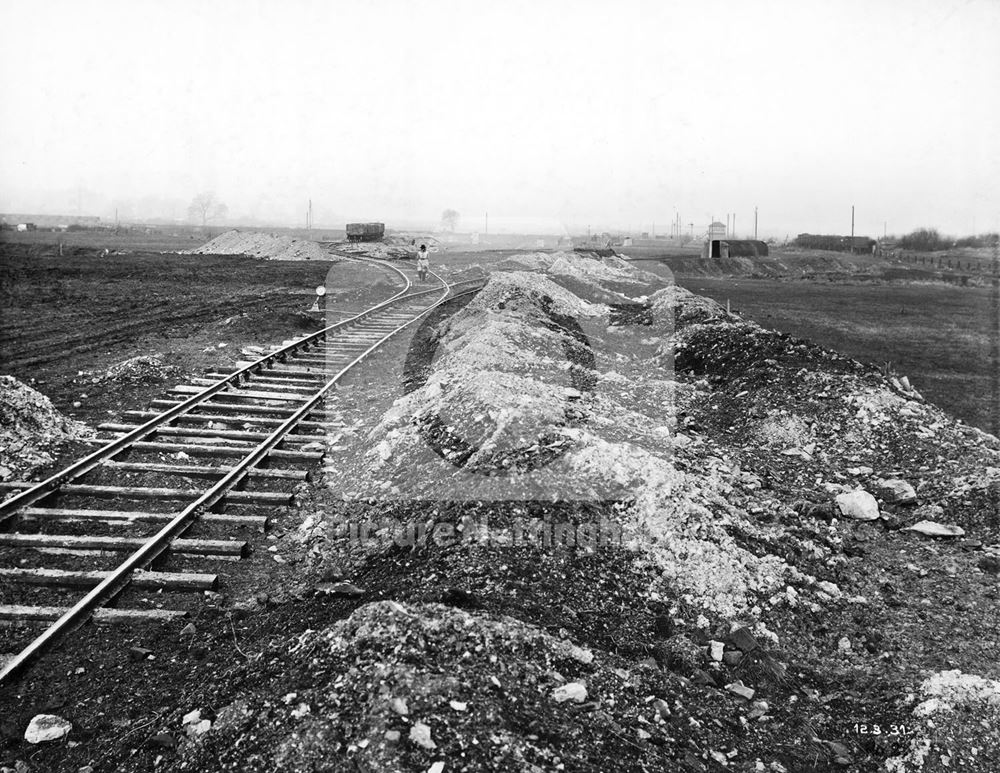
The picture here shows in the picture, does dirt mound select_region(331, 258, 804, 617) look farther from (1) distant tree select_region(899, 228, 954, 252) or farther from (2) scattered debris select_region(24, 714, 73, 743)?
(1) distant tree select_region(899, 228, 954, 252)

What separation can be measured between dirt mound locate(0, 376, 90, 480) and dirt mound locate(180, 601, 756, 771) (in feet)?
17.2

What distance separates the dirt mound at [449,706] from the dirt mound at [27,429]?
5256 millimetres

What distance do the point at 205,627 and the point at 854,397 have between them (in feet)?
27.2

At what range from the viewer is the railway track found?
17.7 ft

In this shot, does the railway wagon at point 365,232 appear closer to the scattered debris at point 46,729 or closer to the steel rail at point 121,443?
the steel rail at point 121,443

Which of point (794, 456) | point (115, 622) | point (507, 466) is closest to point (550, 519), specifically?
point (507, 466)

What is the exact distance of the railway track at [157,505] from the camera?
541 cm

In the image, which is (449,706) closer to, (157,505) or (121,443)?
(157,505)

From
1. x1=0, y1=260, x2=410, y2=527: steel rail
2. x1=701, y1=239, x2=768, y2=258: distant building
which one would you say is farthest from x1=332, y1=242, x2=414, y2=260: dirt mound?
x1=0, y1=260, x2=410, y2=527: steel rail

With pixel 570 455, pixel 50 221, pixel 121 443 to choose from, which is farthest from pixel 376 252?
pixel 50 221

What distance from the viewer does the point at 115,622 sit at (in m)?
5.08

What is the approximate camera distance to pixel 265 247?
4709 centimetres

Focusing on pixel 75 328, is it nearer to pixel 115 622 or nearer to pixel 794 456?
pixel 115 622

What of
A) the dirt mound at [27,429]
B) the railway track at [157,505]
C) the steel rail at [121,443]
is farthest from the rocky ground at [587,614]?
the dirt mound at [27,429]
